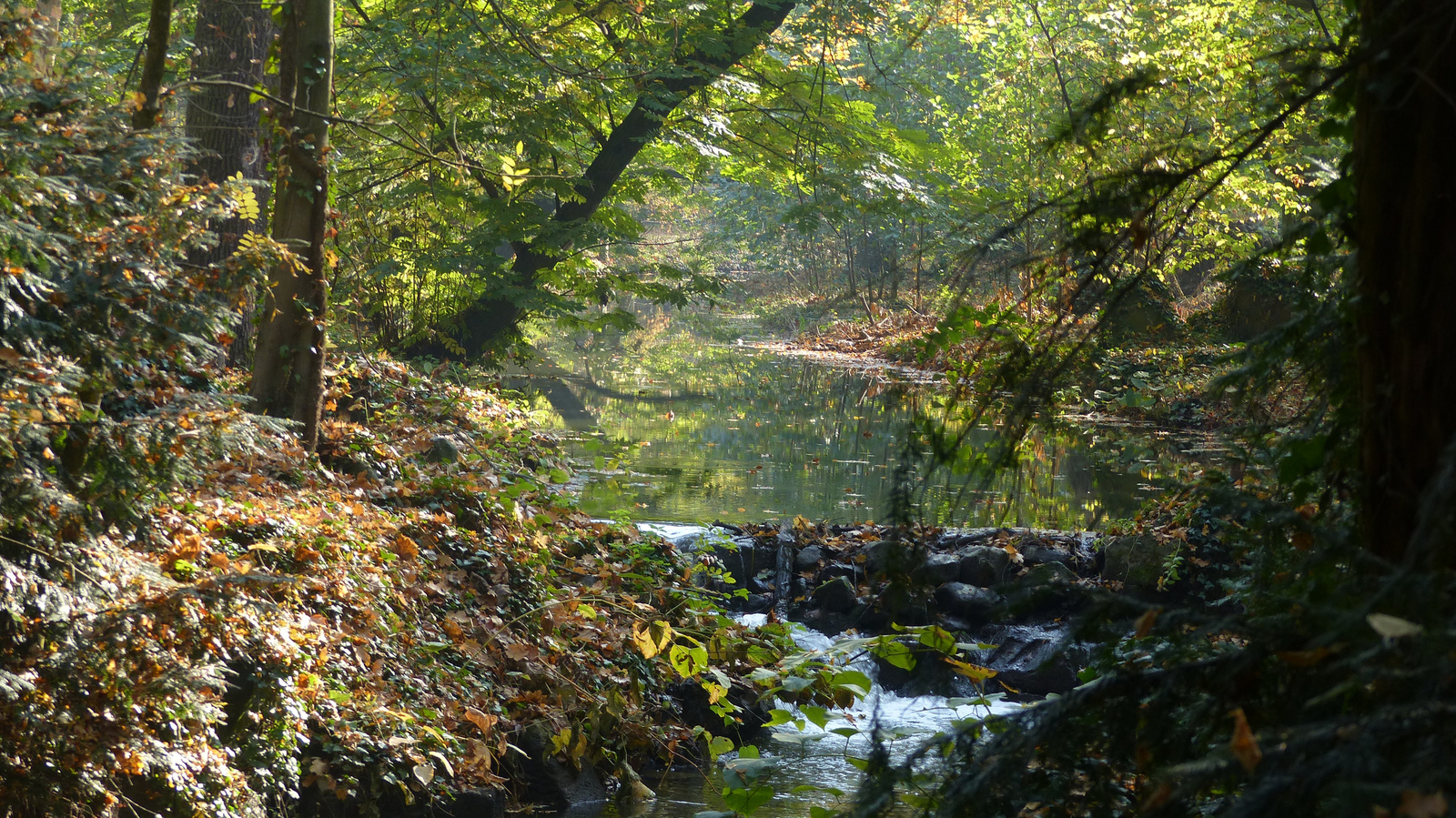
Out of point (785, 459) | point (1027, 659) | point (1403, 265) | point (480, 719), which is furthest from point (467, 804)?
point (785, 459)

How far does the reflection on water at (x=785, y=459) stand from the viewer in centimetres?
1162

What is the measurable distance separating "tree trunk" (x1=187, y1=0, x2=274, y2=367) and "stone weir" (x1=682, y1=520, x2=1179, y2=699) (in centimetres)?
444

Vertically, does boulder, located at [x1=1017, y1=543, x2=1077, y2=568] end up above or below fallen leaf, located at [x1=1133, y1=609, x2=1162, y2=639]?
below

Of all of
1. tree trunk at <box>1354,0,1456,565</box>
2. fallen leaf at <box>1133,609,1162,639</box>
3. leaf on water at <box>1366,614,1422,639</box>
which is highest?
tree trunk at <box>1354,0,1456,565</box>

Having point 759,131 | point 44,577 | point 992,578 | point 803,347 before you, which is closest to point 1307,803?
point 44,577

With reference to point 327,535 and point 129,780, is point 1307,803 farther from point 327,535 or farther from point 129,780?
point 327,535

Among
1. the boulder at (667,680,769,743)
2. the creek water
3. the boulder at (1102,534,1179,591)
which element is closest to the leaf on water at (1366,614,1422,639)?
the creek water

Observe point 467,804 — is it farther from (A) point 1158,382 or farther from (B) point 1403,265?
(A) point 1158,382

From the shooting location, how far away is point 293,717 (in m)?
4.33

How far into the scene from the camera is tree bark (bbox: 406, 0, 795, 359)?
13.0 m

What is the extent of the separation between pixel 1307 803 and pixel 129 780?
3.69m

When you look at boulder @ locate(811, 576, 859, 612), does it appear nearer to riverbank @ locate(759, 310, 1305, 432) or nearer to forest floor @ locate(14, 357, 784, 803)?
forest floor @ locate(14, 357, 784, 803)

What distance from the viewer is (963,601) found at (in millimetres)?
9148

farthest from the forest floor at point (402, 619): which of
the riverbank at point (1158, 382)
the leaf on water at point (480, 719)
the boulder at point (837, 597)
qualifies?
the riverbank at point (1158, 382)
